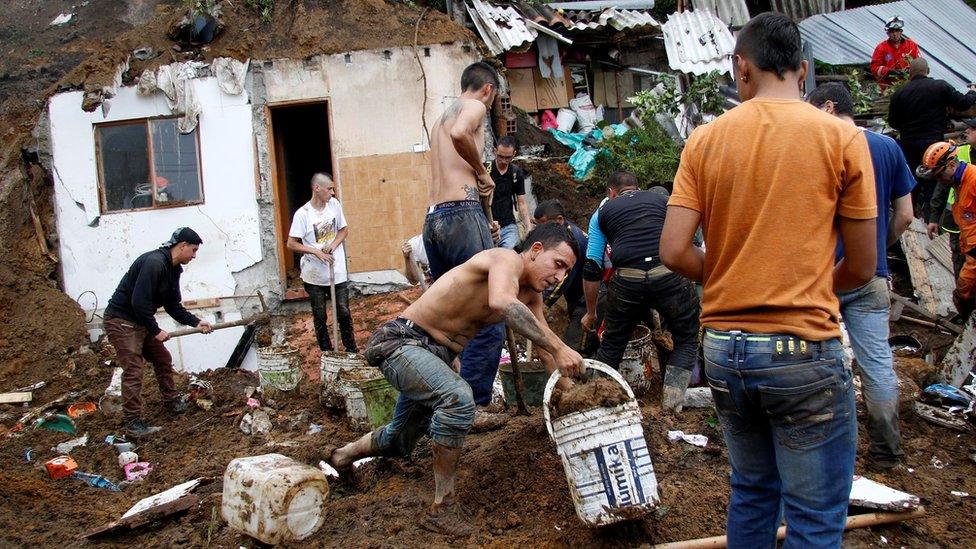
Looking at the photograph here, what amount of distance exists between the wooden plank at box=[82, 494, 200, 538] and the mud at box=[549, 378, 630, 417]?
2529 mm

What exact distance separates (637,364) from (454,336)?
243 centimetres

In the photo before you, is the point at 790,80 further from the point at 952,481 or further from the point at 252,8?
the point at 252,8

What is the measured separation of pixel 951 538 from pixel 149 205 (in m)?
9.90

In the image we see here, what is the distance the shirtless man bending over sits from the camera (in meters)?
3.86

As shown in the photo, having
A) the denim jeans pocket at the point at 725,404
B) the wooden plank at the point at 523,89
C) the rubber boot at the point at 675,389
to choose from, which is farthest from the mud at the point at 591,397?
the wooden plank at the point at 523,89

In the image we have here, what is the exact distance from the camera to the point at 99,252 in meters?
10.6

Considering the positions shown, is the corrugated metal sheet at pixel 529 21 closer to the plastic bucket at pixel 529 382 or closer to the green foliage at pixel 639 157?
the green foliage at pixel 639 157

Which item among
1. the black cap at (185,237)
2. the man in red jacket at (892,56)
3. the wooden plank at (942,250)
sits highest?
the man in red jacket at (892,56)

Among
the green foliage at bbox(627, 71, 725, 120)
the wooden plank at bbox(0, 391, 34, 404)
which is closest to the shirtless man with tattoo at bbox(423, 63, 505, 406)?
the wooden plank at bbox(0, 391, 34, 404)

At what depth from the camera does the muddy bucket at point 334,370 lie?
6733 millimetres

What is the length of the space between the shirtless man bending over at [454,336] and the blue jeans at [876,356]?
165 centimetres

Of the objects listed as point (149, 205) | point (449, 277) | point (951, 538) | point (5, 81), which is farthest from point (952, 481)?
point (5, 81)

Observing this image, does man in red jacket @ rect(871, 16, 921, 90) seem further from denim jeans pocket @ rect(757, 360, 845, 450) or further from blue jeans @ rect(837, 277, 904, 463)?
denim jeans pocket @ rect(757, 360, 845, 450)

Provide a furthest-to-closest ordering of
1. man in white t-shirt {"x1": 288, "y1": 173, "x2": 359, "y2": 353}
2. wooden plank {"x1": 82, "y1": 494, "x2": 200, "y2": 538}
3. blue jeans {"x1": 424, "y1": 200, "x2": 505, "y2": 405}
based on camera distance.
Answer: man in white t-shirt {"x1": 288, "y1": 173, "x2": 359, "y2": 353} < blue jeans {"x1": 424, "y1": 200, "x2": 505, "y2": 405} < wooden plank {"x1": 82, "y1": 494, "x2": 200, "y2": 538}
